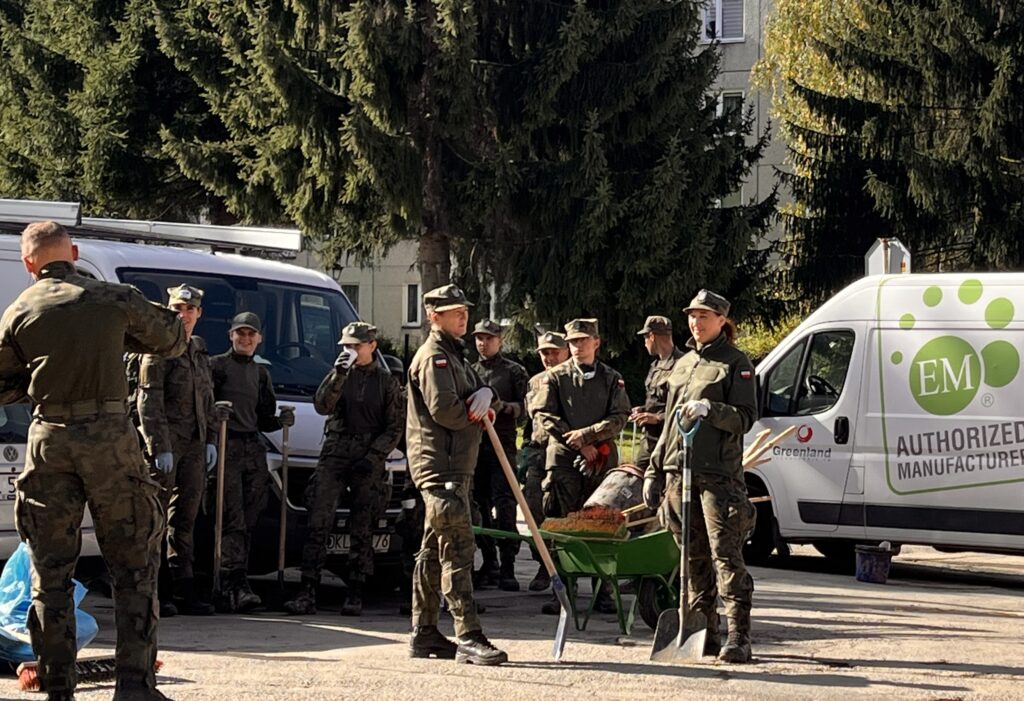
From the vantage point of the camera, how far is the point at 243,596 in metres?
11.2

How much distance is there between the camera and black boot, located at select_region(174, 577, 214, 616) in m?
11.0

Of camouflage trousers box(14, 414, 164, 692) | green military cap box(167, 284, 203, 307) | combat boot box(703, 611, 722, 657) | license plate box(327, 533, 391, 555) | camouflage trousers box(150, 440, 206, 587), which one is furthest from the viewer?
license plate box(327, 533, 391, 555)

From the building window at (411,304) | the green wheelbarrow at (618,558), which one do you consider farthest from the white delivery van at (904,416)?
the building window at (411,304)

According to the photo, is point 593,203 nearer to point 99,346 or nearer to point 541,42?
point 541,42

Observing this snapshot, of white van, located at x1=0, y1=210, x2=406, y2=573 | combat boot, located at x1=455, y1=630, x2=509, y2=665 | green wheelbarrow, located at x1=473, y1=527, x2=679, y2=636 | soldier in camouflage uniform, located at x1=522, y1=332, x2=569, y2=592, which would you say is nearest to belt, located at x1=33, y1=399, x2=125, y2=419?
combat boot, located at x1=455, y1=630, x2=509, y2=665

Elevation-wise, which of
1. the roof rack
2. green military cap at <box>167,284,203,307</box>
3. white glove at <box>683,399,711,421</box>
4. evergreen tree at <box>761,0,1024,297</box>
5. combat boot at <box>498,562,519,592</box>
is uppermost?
evergreen tree at <box>761,0,1024,297</box>

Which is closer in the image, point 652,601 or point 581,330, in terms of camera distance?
point 652,601

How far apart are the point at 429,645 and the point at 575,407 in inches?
128

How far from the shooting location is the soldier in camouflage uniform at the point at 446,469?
898 cm

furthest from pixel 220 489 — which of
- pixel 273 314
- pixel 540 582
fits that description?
pixel 540 582

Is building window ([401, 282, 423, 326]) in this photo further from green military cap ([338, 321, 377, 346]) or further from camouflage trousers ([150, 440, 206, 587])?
camouflage trousers ([150, 440, 206, 587])

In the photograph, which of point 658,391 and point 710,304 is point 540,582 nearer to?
point 658,391

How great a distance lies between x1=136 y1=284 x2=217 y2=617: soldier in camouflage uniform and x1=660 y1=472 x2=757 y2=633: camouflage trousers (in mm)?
3289

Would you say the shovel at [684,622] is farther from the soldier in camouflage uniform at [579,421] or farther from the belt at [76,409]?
the belt at [76,409]
